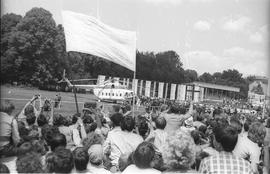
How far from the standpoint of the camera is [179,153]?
4.23m

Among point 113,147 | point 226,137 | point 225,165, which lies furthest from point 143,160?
point 113,147

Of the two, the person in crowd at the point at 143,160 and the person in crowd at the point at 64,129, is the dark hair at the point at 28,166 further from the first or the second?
the person in crowd at the point at 64,129

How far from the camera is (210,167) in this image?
4156mm

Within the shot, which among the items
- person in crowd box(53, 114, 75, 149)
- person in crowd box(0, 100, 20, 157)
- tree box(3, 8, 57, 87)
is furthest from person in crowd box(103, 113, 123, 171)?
tree box(3, 8, 57, 87)

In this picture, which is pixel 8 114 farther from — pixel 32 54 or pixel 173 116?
pixel 32 54

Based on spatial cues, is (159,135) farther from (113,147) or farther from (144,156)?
(144,156)

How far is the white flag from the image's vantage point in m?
8.87

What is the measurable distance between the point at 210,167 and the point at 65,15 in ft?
19.1

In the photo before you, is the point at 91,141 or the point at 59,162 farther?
the point at 91,141

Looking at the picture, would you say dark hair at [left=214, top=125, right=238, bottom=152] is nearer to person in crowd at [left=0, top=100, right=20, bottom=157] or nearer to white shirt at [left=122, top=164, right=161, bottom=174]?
white shirt at [left=122, top=164, right=161, bottom=174]

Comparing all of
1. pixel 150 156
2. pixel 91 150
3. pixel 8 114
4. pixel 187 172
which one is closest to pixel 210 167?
pixel 187 172

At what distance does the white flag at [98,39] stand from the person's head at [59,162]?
16.2 feet

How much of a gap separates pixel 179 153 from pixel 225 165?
455 mm

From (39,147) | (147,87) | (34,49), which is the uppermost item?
(34,49)
